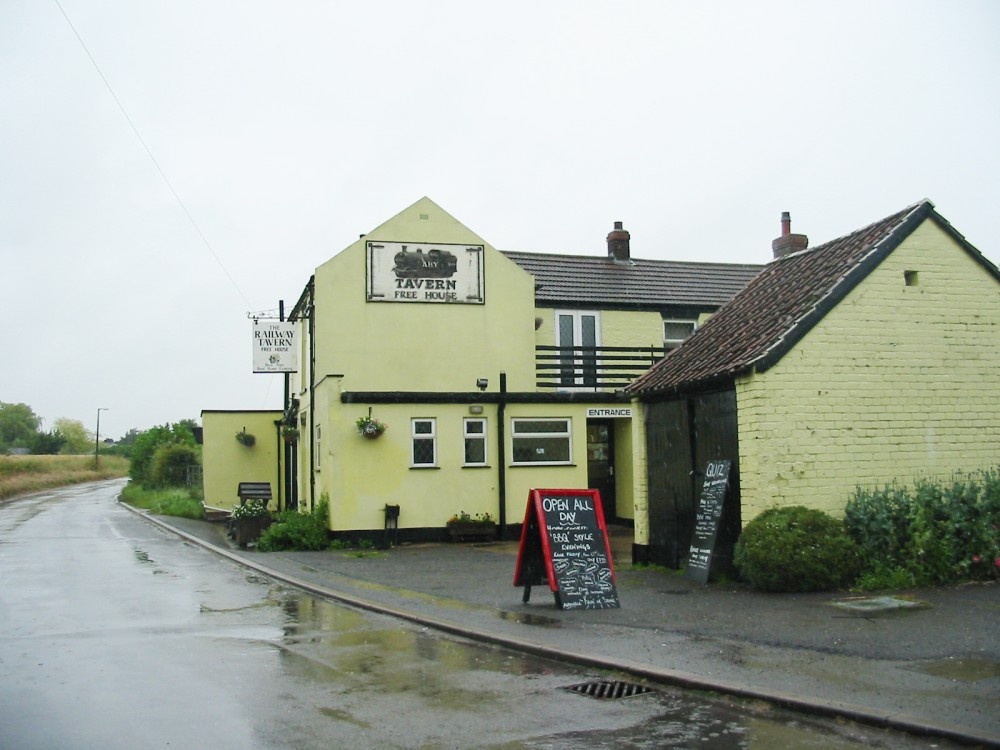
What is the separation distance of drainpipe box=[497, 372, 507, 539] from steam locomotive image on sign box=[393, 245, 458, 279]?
10.9 feet

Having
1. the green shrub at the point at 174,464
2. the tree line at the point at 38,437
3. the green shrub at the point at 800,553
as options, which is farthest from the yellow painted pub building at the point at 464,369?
the tree line at the point at 38,437

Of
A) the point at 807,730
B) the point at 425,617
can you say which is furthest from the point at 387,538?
the point at 807,730

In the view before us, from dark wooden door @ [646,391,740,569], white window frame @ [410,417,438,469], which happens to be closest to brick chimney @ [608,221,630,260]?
white window frame @ [410,417,438,469]

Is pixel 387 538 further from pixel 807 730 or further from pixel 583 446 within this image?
pixel 807 730

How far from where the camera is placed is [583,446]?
24359 millimetres

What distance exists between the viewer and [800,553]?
12383 millimetres

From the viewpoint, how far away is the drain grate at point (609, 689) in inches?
313

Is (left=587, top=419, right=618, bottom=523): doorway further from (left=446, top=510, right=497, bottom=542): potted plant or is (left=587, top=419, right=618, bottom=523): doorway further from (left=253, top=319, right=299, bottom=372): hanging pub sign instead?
(left=253, top=319, right=299, bottom=372): hanging pub sign

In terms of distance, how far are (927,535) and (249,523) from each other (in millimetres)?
15981

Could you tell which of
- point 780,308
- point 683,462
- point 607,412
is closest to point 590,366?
point 607,412

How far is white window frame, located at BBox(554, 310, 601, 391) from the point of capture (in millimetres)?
26516

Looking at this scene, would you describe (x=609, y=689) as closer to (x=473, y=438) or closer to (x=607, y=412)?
(x=473, y=438)

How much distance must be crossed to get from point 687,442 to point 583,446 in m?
9.02

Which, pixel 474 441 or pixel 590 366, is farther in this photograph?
pixel 590 366
